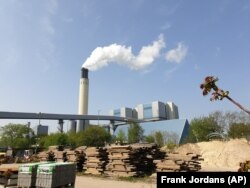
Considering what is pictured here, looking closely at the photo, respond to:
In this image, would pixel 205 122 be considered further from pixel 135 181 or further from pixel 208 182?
pixel 208 182

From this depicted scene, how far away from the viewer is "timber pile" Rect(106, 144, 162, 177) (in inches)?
844

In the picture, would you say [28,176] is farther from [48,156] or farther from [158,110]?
[158,110]

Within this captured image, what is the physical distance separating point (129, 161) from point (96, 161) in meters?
3.21

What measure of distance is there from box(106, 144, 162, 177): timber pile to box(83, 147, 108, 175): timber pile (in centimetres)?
87

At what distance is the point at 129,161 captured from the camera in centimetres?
2166

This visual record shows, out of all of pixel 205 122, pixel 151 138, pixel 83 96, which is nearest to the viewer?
pixel 205 122

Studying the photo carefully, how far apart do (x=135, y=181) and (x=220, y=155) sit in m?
22.7

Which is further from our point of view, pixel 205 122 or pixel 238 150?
pixel 205 122

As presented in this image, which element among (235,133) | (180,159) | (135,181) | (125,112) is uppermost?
(125,112)

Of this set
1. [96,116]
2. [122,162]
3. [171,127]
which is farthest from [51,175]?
[171,127]

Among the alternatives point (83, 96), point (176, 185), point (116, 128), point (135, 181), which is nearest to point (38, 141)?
point (83, 96)

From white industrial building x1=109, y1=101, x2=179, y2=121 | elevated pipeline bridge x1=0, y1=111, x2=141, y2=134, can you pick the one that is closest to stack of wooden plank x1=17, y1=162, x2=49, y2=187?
elevated pipeline bridge x1=0, y1=111, x2=141, y2=134

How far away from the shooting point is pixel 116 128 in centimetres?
12188

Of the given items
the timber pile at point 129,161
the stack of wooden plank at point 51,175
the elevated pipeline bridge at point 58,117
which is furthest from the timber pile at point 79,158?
the elevated pipeline bridge at point 58,117
